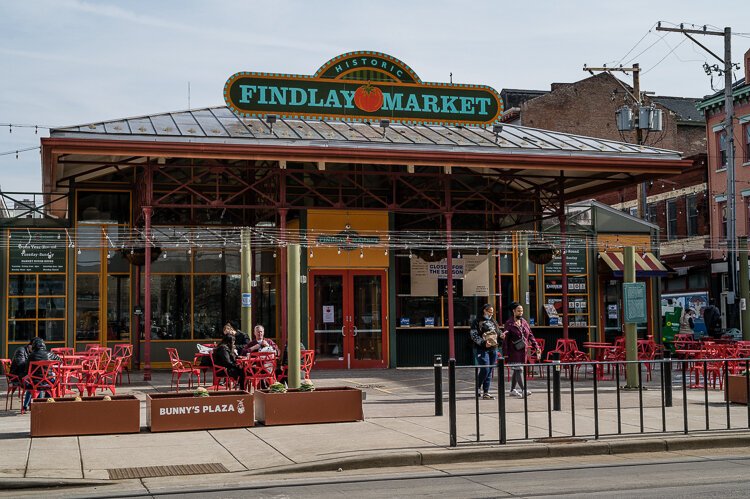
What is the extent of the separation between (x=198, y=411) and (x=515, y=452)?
4886mm

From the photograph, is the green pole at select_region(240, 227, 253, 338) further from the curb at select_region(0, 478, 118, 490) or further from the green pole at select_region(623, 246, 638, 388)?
the curb at select_region(0, 478, 118, 490)

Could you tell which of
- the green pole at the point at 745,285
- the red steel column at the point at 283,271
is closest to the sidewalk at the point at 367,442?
the red steel column at the point at 283,271

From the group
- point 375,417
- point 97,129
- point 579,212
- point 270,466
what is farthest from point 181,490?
point 579,212

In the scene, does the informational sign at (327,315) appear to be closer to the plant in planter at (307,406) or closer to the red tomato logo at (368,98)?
the red tomato logo at (368,98)

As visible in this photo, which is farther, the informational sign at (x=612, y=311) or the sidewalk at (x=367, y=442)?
the informational sign at (x=612, y=311)

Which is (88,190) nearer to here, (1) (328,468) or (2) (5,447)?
(2) (5,447)

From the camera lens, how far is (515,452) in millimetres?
12117

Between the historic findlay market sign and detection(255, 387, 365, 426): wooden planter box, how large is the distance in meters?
10.3

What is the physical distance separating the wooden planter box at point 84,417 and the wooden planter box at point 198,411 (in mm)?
322

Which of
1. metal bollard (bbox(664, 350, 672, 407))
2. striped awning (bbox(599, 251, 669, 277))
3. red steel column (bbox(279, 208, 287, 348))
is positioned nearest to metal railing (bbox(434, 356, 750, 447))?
metal bollard (bbox(664, 350, 672, 407))

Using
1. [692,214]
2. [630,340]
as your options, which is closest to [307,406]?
[630,340]

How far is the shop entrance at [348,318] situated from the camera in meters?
25.3

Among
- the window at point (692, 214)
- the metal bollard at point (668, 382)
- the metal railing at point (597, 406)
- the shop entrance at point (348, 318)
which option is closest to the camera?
the metal railing at point (597, 406)

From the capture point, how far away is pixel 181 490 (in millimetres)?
9852
